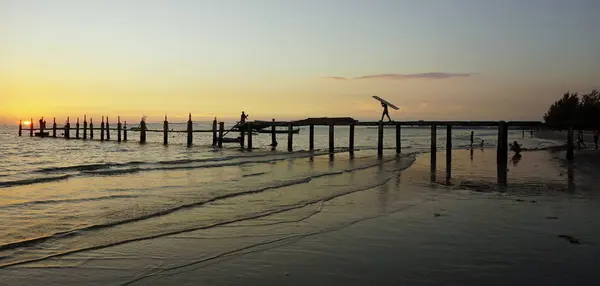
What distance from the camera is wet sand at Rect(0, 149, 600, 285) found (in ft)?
17.7

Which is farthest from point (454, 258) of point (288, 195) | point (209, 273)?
point (288, 195)

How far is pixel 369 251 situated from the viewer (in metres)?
6.59

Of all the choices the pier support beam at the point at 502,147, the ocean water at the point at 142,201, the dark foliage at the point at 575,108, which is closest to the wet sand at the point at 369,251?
the ocean water at the point at 142,201

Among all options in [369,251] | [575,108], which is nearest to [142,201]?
[369,251]

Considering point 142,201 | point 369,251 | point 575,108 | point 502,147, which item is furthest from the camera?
point 575,108

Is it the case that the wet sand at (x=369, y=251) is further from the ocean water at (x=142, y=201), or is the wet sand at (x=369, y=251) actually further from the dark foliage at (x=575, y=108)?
the dark foliage at (x=575, y=108)

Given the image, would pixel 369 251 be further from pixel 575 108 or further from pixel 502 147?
pixel 575 108

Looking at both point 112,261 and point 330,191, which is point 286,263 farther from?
point 330,191

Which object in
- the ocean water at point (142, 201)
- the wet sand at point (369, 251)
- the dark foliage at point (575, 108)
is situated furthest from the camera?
the dark foliage at point (575, 108)

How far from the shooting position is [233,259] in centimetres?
617

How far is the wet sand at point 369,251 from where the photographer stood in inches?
212

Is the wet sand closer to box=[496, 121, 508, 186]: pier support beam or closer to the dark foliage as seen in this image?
box=[496, 121, 508, 186]: pier support beam

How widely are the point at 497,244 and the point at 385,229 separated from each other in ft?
6.08

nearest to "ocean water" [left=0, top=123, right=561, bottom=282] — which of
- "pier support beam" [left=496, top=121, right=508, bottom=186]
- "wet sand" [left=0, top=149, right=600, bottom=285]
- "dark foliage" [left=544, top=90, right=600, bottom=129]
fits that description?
"wet sand" [left=0, top=149, right=600, bottom=285]
